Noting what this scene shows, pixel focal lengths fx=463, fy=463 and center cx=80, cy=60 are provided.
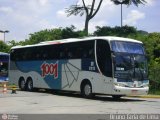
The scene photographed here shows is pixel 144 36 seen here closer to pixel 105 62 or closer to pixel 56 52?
pixel 56 52

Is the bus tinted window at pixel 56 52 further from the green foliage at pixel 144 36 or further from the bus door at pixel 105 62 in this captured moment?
the green foliage at pixel 144 36

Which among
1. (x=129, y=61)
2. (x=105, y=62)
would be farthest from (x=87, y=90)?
(x=129, y=61)

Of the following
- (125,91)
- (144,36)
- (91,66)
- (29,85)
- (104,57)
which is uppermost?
(144,36)

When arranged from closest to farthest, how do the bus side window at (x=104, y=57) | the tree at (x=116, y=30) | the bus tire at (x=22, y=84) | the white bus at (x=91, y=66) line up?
the white bus at (x=91, y=66) < the bus side window at (x=104, y=57) < the bus tire at (x=22, y=84) < the tree at (x=116, y=30)

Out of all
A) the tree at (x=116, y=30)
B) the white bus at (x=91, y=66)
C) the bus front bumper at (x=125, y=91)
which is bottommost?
the bus front bumper at (x=125, y=91)

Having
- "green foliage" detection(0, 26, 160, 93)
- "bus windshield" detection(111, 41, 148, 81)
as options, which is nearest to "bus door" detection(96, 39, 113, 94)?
"bus windshield" detection(111, 41, 148, 81)

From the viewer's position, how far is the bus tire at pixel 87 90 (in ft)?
84.5

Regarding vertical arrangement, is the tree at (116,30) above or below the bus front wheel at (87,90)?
above

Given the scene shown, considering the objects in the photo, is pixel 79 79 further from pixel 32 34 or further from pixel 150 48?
pixel 32 34

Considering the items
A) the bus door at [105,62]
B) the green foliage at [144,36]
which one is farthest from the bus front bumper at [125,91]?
the green foliage at [144,36]

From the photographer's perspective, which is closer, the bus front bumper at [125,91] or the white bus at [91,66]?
the bus front bumper at [125,91]

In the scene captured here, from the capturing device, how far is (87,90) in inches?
1025

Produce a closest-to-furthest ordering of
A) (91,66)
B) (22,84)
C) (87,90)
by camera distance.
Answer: (91,66) < (87,90) < (22,84)

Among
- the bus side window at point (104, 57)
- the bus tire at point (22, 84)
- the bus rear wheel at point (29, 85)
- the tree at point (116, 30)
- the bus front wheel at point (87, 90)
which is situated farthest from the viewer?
the tree at point (116, 30)
